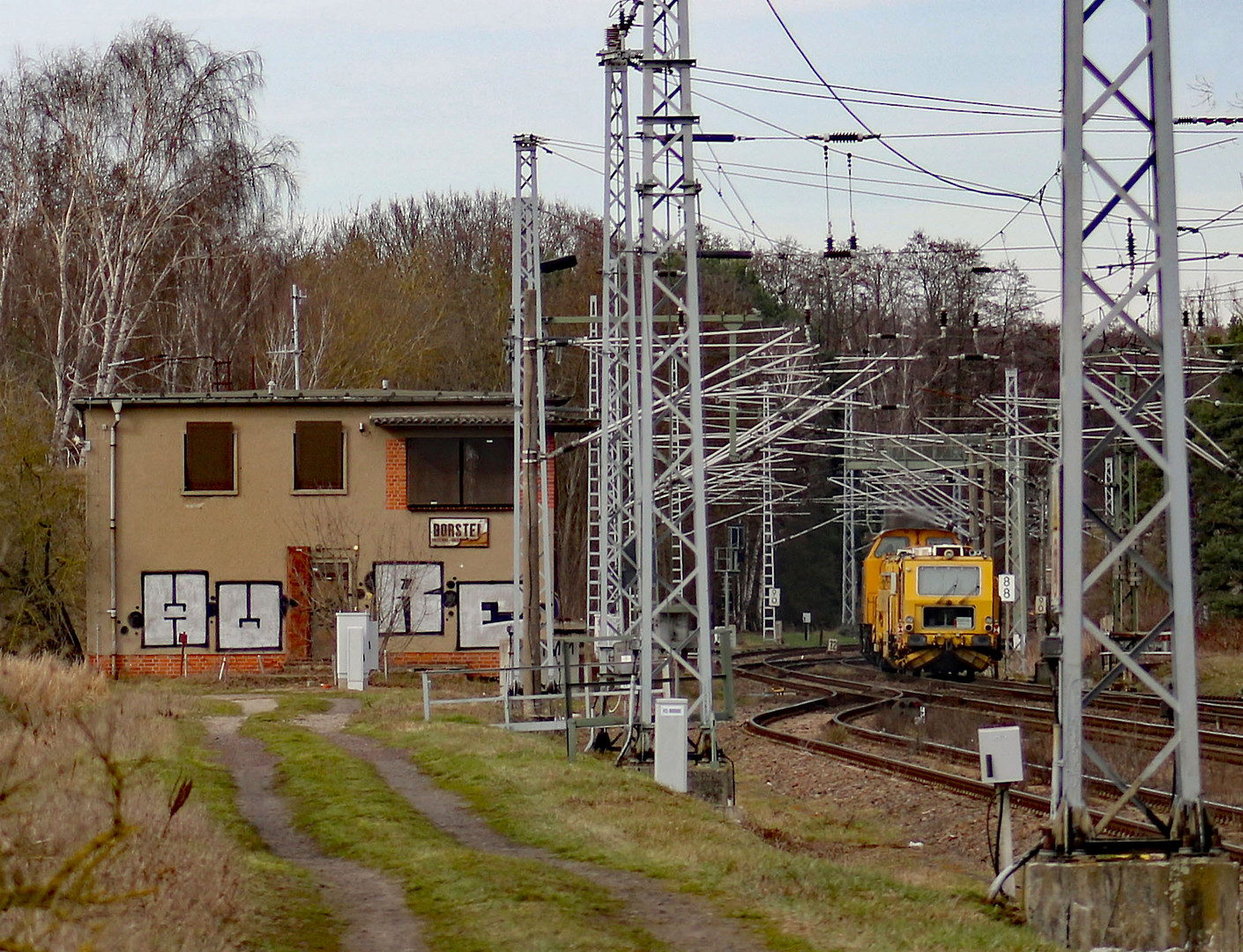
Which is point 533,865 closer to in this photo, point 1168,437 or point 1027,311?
point 1168,437

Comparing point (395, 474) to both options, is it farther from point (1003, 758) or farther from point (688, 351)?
point (1003, 758)

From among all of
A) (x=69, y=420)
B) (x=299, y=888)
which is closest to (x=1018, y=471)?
(x=69, y=420)

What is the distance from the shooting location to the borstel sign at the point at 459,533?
40.5 meters

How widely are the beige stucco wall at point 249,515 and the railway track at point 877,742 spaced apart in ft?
26.1

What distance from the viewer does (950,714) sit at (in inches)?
1145

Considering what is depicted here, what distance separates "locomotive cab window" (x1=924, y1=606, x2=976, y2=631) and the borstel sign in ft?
34.7

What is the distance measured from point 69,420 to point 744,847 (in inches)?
1382

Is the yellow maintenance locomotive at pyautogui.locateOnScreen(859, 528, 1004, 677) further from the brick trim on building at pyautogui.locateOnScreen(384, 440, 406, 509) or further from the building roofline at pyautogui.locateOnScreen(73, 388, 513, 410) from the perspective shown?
the brick trim on building at pyautogui.locateOnScreen(384, 440, 406, 509)

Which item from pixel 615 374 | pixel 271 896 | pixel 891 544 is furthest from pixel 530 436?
pixel 891 544

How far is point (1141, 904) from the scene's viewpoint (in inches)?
407

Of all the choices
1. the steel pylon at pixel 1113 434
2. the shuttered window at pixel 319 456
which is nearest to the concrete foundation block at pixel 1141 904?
the steel pylon at pixel 1113 434

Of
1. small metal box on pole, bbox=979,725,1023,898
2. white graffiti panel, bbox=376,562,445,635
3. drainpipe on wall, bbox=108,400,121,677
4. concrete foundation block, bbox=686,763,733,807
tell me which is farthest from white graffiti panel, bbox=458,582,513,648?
small metal box on pole, bbox=979,725,1023,898

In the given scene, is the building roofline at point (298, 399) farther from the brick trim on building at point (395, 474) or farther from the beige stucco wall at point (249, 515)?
the brick trim on building at point (395, 474)

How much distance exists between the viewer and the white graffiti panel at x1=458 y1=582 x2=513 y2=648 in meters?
40.5
